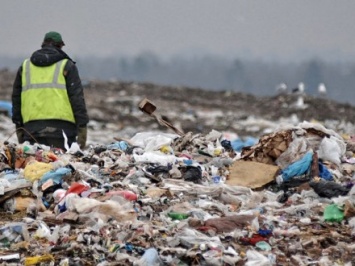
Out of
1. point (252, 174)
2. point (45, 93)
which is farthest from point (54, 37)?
point (252, 174)

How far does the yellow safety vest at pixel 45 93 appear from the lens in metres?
7.48

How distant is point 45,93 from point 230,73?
235 feet

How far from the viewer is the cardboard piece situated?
643 cm

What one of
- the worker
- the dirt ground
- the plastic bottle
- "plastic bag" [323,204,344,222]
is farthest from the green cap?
the dirt ground

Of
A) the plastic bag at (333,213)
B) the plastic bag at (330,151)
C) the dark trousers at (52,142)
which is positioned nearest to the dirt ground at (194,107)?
the dark trousers at (52,142)

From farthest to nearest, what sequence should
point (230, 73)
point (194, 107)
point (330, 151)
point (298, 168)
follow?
1. point (230, 73)
2. point (194, 107)
3. point (330, 151)
4. point (298, 168)

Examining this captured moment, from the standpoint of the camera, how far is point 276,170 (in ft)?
21.5

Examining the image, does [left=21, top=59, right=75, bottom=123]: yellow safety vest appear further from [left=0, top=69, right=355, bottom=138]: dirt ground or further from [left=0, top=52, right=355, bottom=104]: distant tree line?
[left=0, top=52, right=355, bottom=104]: distant tree line

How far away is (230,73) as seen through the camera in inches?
3103

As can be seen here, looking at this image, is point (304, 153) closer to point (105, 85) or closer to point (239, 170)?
Result: point (239, 170)

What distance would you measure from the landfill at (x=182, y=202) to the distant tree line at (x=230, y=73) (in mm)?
62439

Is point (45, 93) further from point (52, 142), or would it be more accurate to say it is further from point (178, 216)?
point (178, 216)

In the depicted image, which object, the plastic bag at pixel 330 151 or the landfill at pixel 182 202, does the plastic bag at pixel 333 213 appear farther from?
the plastic bag at pixel 330 151

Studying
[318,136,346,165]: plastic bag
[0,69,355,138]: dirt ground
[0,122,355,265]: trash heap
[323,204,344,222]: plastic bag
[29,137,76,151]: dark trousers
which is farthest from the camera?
[0,69,355,138]: dirt ground
